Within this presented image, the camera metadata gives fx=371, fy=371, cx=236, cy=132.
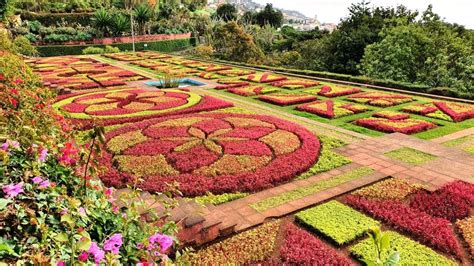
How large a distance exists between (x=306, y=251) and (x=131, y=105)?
26.5 ft

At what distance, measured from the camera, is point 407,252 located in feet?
12.4

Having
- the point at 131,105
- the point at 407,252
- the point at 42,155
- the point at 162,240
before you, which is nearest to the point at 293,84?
the point at 131,105

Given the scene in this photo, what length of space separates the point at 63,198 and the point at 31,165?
460mm

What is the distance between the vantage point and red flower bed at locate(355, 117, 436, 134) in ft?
26.6

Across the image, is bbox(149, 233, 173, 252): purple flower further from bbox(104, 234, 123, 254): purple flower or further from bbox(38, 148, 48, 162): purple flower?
bbox(38, 148, 48, 162): purple flower

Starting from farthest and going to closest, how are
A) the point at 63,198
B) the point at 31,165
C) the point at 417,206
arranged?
1. the point at 417,206
2. the point at 31,165
3. the point at 63,198

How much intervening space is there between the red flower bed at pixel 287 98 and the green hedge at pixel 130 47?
2586 cm

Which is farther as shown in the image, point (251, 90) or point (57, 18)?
point (57, 18)

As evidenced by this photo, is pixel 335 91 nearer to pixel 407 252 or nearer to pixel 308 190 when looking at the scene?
pixel 308 190

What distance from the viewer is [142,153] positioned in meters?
6.50

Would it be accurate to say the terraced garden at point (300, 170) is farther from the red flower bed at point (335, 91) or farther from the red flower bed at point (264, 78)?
the red flower bed at point (264, 78)

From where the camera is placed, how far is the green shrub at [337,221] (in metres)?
4.05

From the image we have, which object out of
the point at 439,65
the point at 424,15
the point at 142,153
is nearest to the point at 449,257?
the point at 142,153

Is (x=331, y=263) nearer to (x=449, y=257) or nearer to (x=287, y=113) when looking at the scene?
(x=449, y=257)
